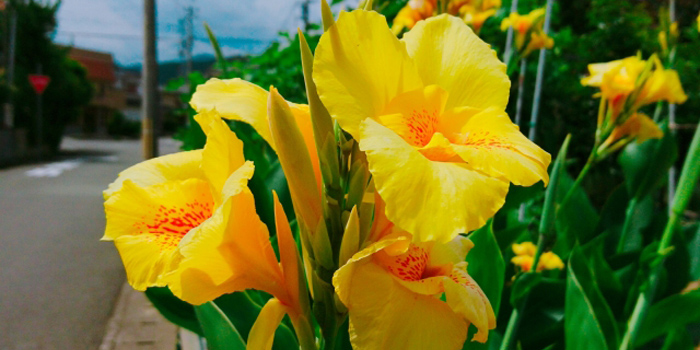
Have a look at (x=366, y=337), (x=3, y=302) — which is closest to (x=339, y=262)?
(x=366, y=337)

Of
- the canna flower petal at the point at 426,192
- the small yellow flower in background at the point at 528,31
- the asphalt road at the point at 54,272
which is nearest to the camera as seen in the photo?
the canna flower petal at the point at 426,192

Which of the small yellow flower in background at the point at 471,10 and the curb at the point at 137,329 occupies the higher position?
the small yellow flower in background at the point at 471,10

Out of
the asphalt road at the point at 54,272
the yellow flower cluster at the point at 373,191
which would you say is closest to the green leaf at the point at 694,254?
the yellow flower cluster at the point at 373,191

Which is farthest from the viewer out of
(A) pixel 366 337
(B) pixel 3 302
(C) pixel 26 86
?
(C) pixel 26 86

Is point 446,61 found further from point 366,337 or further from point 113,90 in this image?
point 113,90

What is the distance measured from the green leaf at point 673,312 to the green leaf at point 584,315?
0.08m

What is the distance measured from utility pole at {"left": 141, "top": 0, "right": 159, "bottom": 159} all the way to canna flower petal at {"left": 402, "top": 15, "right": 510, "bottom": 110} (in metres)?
2.60

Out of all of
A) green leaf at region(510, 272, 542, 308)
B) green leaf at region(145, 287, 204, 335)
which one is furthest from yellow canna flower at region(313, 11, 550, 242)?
green leaf at region(145, 287, 204, 335)

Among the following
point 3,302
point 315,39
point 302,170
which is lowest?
point 3,302

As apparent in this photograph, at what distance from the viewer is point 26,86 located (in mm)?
13719

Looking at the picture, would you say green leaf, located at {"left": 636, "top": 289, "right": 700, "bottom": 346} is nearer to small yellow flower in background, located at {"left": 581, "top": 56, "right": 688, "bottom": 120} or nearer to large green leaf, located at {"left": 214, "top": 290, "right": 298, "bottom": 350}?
small yellow flower in background, located at {"left": 581, "top": 56, "right": 688, "bottom": 120}

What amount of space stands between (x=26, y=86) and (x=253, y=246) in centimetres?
1611

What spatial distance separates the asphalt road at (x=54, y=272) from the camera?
2.56 metres

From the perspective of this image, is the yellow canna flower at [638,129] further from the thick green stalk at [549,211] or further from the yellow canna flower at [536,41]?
the yellow canna flower at [536,41]
